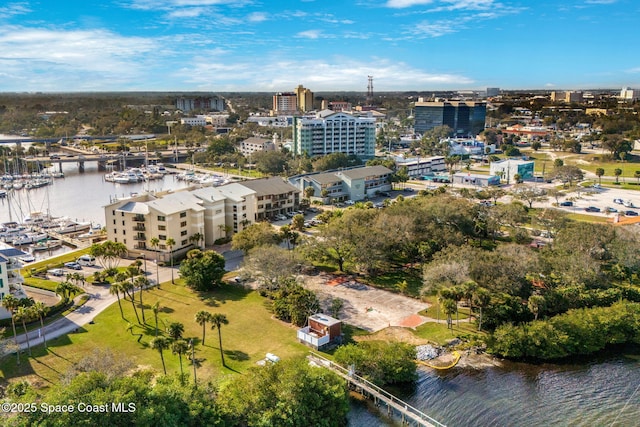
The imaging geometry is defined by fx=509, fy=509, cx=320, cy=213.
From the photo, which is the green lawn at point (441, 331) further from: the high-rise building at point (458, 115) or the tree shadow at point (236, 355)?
the high-rise building at point (458, 115)

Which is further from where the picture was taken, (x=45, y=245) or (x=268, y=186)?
(x=268, y=186)

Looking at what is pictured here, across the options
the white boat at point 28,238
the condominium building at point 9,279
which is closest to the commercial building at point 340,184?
the white boat at point 28,238

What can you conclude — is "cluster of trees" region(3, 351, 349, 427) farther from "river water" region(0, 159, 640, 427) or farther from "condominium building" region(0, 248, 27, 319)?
"condominium building" region(0, 248, 27, 319)

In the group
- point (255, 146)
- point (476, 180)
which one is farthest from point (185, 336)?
point (255, 146)

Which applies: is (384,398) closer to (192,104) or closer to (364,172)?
(364,172)

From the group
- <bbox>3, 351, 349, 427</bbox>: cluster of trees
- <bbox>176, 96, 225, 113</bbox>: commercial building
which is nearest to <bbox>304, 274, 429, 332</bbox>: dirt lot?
<bbox>3, 351, 349, 427</bbox>: cluster of trees

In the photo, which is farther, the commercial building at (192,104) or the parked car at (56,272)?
the commercial building at (192,104)
